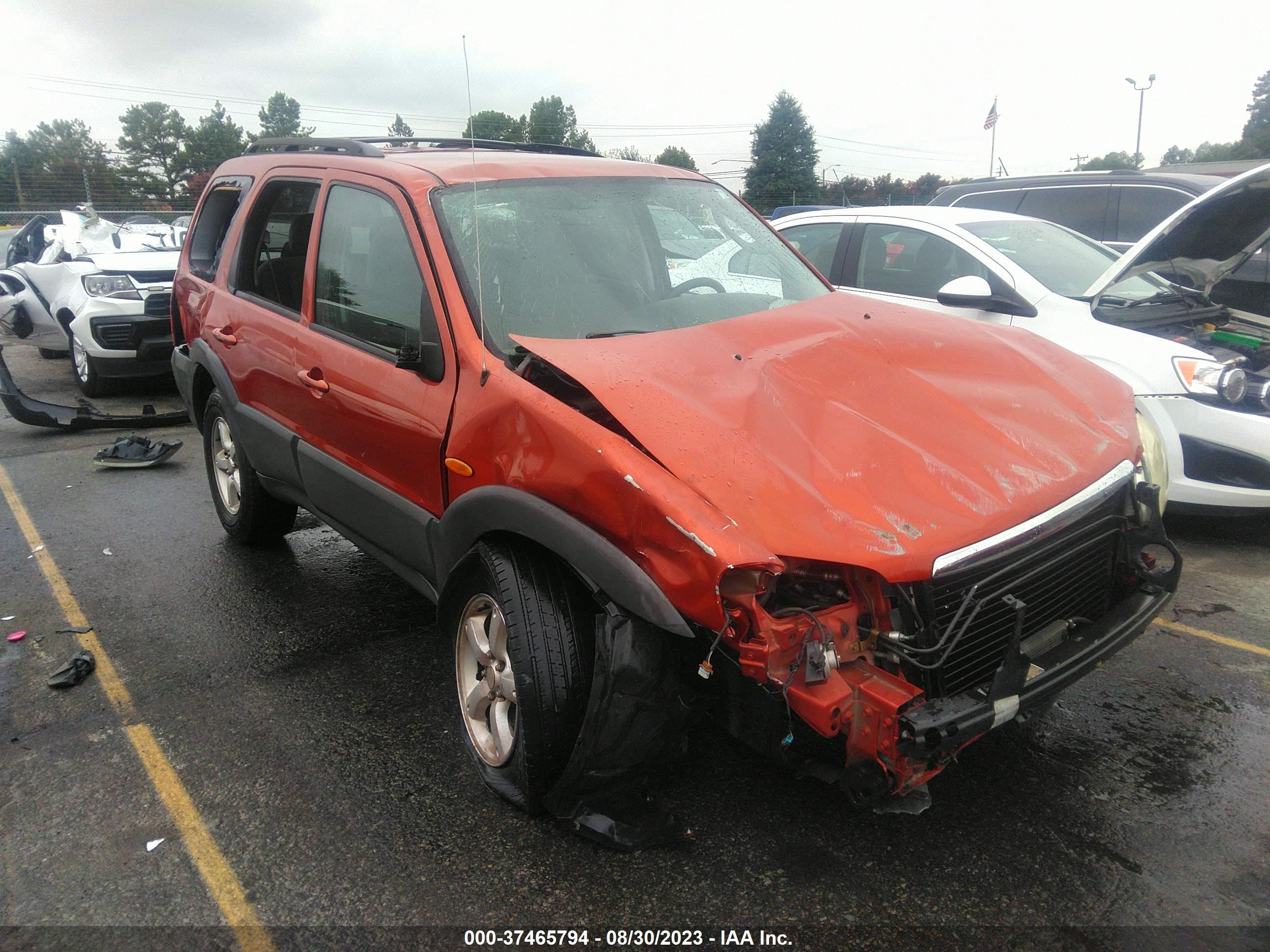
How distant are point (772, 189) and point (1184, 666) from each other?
210 ft

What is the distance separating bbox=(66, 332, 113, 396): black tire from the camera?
860cm

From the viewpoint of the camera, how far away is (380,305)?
324 cm

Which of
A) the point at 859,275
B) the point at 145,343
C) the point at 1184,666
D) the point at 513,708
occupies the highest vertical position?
the point at 859,275

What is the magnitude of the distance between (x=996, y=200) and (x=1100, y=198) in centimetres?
97

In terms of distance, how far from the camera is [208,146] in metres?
60.1

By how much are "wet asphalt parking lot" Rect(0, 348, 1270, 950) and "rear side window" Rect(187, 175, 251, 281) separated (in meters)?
1.93

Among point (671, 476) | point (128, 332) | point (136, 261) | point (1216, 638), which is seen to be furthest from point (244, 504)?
point (136, 261)

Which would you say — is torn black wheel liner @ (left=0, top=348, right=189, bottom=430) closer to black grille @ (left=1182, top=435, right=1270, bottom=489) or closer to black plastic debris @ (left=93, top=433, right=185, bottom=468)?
black plastic debris @ (left=93, top=433, right=185, bottom=468)

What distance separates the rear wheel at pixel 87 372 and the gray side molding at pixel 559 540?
744 cm

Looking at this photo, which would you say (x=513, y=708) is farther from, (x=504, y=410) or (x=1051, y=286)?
(x=1051, y=286)

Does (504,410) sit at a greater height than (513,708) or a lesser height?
greater

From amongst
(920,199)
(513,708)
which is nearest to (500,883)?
(513,708)

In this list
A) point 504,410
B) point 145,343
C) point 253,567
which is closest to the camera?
point 504,410

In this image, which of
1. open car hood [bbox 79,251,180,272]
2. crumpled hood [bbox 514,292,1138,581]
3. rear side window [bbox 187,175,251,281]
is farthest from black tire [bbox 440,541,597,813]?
open car hood [bbox 79,251,180,272]
